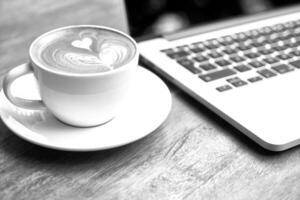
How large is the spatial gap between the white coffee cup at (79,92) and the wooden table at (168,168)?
4 centimetres

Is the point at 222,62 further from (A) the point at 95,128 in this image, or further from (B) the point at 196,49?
(A) the point at 95,128

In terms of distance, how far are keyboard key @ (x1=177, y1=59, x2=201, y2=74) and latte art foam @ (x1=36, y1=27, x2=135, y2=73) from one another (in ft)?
0.36

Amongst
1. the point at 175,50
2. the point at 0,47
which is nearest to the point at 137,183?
the point at 175,50

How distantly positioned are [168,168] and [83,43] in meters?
0.16

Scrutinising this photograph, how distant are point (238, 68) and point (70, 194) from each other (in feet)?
0.88

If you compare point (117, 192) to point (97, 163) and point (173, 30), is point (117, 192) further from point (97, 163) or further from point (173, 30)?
point (173, 30)

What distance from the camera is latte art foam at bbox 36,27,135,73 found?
413 mm

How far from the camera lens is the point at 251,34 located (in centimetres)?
64

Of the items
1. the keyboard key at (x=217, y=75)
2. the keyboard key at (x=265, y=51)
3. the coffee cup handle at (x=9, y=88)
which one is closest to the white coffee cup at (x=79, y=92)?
the coffee cup handle at (x=9, y=88)

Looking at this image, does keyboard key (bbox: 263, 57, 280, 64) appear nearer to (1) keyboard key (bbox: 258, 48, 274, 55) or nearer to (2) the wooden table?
(1) keyboard key (bbox: 258, 48, 274, 55)

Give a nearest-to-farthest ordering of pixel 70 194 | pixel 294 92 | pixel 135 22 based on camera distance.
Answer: pixel 70 194, pixel 294 92, pixel 135 22

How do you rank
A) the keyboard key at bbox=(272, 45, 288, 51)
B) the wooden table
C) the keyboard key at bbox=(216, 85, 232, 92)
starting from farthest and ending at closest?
the keyboard key at bbox=(272, 45, 288, 51) < the keyboard key at bbox=(216, 85, 232, 92) < the wooden table

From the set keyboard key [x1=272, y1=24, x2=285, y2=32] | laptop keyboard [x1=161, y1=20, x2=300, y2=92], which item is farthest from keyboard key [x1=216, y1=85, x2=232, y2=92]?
keyboard key [x1=272, y1=24, x2=285, y2=32]

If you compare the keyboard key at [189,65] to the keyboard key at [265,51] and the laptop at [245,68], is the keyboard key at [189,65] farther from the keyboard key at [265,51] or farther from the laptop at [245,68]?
the keyboard key at [265,51]
